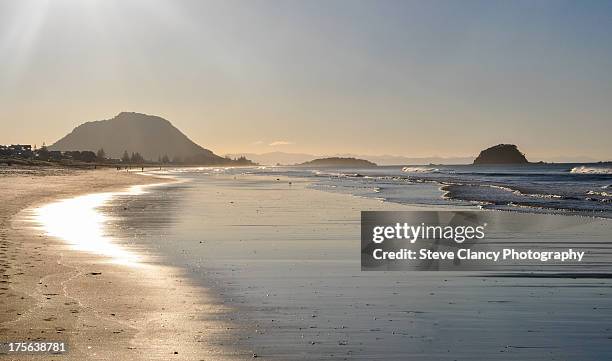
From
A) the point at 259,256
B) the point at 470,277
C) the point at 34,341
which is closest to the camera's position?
the point at 34,341

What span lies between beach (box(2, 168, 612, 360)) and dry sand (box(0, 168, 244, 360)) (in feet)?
0.10

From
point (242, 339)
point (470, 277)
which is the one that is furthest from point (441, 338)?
point (470, 277)

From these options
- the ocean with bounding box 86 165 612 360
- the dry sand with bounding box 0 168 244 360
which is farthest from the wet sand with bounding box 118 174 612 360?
the dry sand with bounding box 0 168 244 360

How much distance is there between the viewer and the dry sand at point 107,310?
8.35 m

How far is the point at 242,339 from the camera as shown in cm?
884

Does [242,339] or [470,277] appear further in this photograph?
[470,277]

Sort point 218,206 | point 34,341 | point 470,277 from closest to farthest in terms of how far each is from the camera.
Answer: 1. point 34,341
2. point 470,277
3. point 218,206

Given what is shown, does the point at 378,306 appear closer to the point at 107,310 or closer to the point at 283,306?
the point at 283,306

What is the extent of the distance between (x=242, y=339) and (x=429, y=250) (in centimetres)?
990

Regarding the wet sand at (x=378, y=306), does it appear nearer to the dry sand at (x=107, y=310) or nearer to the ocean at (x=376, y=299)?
the ocean at (x=376, y=299)

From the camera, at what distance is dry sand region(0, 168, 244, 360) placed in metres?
8.35

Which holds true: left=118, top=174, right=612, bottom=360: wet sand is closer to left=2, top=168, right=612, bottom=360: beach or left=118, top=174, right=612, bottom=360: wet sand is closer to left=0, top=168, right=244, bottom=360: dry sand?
left=2, top=168, right=612, bottom=360: beach

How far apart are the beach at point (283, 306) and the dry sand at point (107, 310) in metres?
0.03

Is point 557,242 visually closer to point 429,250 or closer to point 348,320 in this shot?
point 429,250
